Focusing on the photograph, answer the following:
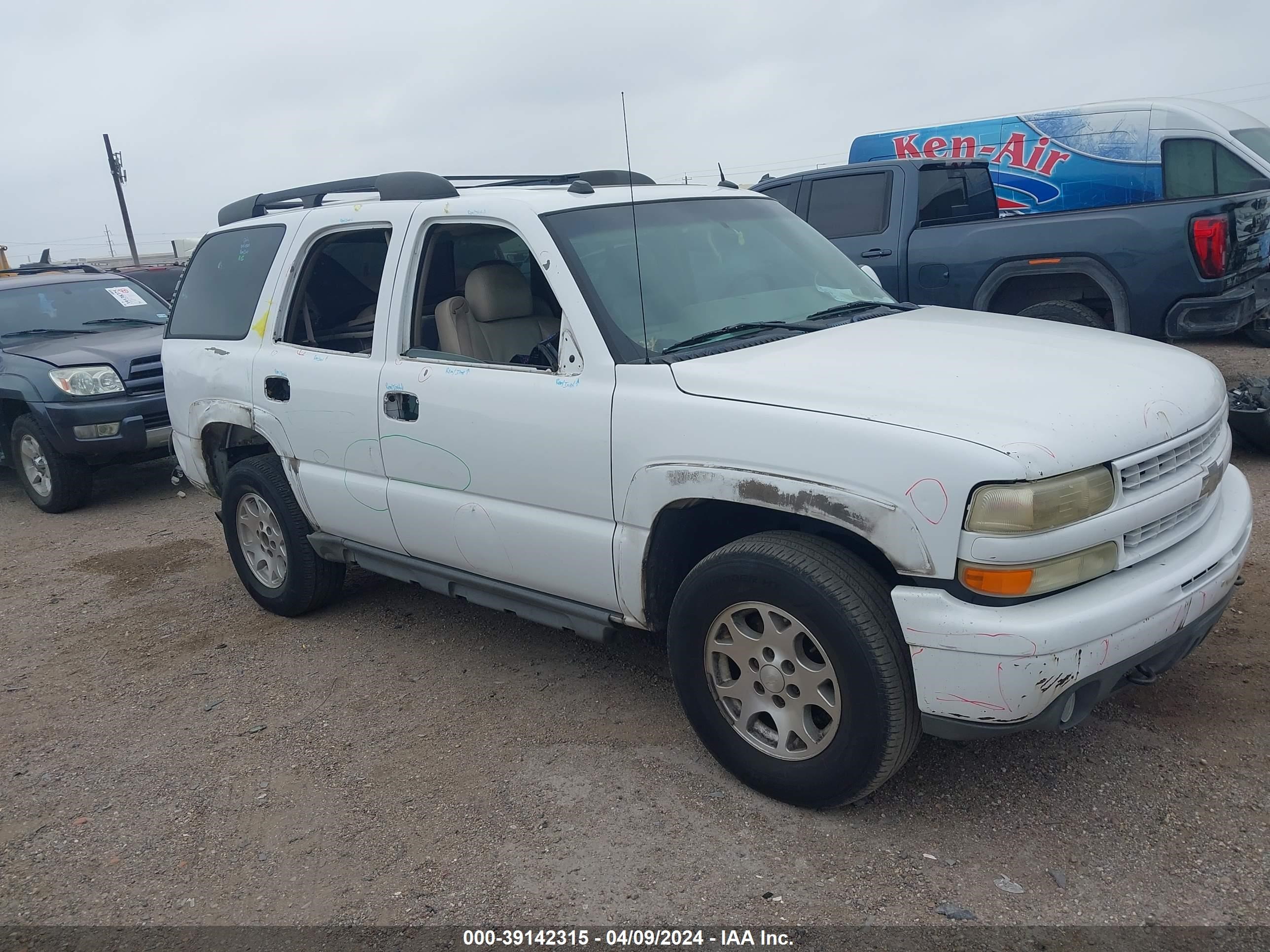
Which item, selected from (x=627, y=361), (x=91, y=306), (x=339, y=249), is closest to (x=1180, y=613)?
(x=627, y=361)

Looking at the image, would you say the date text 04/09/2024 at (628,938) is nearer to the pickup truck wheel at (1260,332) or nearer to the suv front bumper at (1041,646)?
the suv front bumper at (1041,646)

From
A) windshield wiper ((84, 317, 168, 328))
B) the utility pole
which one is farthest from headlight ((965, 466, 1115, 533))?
the utility pole

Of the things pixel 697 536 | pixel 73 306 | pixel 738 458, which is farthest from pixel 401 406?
pixel 73 306

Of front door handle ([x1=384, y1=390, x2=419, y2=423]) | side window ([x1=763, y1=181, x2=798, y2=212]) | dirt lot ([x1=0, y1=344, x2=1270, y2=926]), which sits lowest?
dirt lot ([x1=0, y1=344, x2=1270, y2=926])

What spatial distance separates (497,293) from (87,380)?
5077 millimetres

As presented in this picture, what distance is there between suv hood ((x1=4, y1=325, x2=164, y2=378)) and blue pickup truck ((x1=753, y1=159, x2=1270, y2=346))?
5274 millimetres

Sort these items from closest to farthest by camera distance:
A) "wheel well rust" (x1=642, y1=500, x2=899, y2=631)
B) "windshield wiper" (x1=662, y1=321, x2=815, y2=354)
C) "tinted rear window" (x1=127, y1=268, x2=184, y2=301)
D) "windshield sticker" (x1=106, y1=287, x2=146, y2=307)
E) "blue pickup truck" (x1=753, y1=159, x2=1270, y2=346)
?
"wheel well rust" (x1=642, y1=500, x2=899, y2=631) → "windshield wiper" (x1=662, y1=321, x2=815, y2=354) → "blue pickup truck" (x1=753, y1=159, x2=1270, y2=346) → "windshield sticker" (x1=106, y1=287, x2=146, y2=307) → "tinted rear window" (x1=127, y1=268, x2=184, y2=301)

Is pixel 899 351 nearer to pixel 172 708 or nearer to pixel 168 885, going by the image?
pixel 168 885

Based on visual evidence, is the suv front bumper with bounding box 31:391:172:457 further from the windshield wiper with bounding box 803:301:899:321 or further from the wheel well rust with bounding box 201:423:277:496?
the windshield wiper with bounding box 803:301:899:321

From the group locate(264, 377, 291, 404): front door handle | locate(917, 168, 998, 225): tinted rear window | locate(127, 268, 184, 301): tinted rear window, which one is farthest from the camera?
locate(127, 268, 184, 301): tinted rear window

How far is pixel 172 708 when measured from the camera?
4211 millimetres

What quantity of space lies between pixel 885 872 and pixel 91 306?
28.1 ft

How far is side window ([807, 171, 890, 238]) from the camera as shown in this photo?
7.70 m

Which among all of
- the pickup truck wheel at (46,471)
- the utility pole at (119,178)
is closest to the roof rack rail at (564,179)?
the pickup truck wheel at (46,471)
